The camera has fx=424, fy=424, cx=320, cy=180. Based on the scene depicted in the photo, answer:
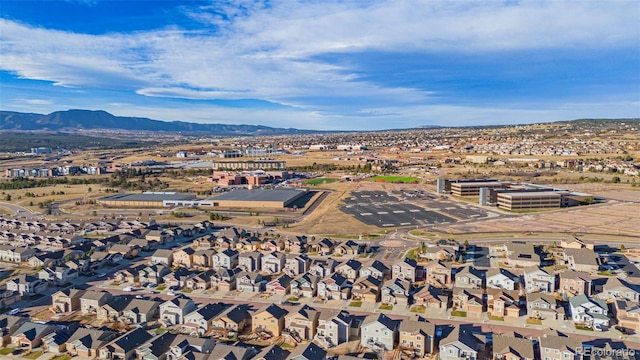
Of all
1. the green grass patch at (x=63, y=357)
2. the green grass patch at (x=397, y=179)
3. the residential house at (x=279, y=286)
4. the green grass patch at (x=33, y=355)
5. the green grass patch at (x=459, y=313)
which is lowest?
the green grass patch at (x=63, y=357)

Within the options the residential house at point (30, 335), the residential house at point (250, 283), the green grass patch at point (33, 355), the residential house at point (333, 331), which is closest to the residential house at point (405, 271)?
the residential house at point (333, 331)

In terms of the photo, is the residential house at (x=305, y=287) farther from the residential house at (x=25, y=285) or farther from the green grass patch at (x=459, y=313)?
the residential house at (x=25, y=285)

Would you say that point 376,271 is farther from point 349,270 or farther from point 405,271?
point 405,271

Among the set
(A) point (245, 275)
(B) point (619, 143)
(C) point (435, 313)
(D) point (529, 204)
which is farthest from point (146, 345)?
(B) point (619, 143)

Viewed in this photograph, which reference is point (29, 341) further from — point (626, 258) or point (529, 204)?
point (529, 204)

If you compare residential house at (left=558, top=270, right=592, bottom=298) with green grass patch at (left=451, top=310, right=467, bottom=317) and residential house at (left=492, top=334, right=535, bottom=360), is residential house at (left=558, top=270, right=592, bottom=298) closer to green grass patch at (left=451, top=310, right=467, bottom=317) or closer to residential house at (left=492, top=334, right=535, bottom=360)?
green grass patch at (left=451, top=310, right=467, bottom=317)

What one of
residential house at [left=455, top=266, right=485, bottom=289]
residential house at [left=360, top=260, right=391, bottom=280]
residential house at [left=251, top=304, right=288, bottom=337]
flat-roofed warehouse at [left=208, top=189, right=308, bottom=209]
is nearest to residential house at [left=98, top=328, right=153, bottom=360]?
residential house at [left=251, top=304, right=288, bottom=337]
